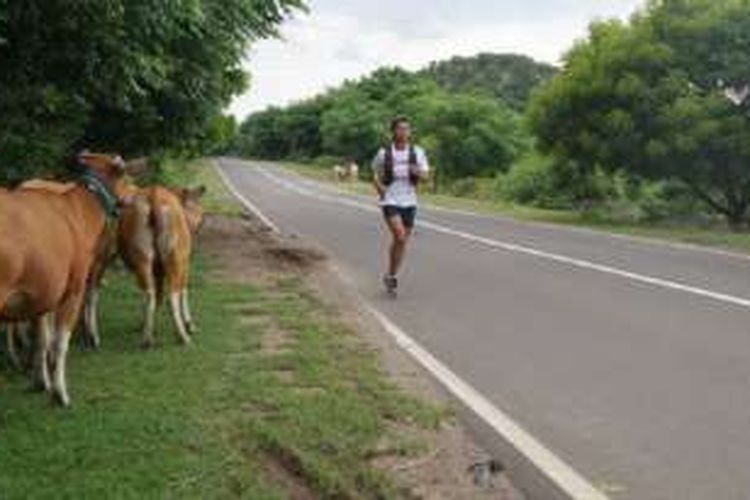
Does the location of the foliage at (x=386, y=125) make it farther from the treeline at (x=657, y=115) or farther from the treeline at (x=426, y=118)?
the treeline at (x=657, y=115)

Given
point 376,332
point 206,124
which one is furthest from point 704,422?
point 206,124

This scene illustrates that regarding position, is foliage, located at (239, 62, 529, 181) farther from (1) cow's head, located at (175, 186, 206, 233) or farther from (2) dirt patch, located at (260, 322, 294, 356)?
(2) dirt patch, located at (260, 322, 294, 356)

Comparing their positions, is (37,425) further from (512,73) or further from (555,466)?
(512,73)

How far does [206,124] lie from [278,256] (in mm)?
3038

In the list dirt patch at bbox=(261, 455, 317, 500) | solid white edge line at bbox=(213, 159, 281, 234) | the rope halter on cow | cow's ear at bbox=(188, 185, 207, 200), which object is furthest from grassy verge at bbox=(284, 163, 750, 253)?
dirt patch at bbox=(261, 455, 317, 500)

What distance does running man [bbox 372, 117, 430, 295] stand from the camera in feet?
53.1

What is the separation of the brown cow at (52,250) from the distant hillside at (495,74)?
105434 millimetres

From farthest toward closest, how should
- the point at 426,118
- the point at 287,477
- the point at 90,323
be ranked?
the point at 426,118 < the point at 90,323 < the point at 287,477

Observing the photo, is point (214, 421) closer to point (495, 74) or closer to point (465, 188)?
point (465, 188)

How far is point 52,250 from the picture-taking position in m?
8.10

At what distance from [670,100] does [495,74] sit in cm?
9634

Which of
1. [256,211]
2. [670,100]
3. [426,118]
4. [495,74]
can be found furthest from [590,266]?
[495,74]

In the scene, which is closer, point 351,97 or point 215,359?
point 215,359

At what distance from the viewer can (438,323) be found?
13.5 meters
